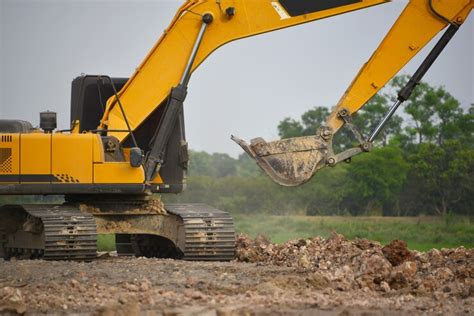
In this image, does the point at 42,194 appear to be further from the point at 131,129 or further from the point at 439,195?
the point at 439,195

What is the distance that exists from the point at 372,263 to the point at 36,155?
17.8 feet

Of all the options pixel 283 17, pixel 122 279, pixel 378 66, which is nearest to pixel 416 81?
pixel 378 66

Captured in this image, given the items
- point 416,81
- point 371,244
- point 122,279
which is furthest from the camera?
point 371,244

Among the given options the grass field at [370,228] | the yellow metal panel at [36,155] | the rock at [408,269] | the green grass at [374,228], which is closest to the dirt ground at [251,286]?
the rock at [408,269]

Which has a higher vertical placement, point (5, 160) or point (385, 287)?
point (5, 160)

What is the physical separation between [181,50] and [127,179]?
2085 mm

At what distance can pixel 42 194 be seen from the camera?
18.6 metres

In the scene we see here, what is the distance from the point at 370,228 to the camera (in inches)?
1252

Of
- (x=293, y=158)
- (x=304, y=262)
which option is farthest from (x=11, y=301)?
(x=293, y=158)

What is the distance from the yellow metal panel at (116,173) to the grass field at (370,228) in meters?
9.56

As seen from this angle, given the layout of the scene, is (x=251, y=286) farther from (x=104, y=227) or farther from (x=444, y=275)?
(x=104, y=227)

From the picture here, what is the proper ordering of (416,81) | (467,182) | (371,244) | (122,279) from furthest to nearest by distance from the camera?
(467,182), (371,244), (416,81), (122,279)

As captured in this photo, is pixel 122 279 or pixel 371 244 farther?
pixel 371 244

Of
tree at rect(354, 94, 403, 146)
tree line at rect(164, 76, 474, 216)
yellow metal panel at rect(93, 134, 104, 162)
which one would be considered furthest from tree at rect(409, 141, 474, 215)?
yellow metal panel at rect(93, 134, 104, 162)
